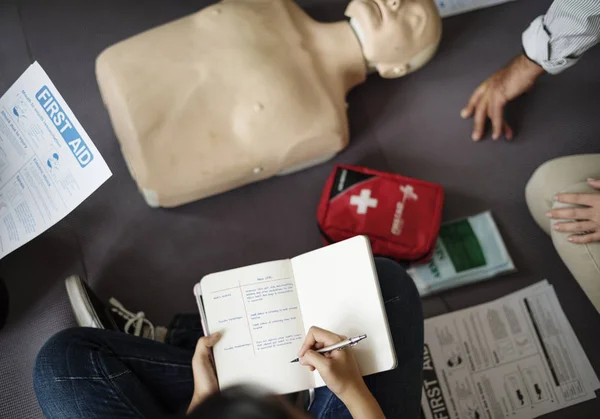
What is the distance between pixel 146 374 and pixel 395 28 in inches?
33.7

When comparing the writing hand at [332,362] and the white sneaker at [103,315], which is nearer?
the writing hand at [332,362]

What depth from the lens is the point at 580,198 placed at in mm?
946

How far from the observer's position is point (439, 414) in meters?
1.07

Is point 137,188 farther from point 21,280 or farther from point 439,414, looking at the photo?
point 439,414

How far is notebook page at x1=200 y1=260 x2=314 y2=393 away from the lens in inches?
32.2

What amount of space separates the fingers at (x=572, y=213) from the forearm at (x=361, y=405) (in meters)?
0.54

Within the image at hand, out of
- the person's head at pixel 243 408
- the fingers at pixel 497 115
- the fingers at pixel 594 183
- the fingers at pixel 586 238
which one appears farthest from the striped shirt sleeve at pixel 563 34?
the person's head at pixel 243 408

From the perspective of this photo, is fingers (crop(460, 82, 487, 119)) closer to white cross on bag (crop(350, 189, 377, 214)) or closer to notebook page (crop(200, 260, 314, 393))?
white cross on bag (crop(350, 189, 377, 214))

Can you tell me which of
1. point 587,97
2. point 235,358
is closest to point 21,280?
point 235,358

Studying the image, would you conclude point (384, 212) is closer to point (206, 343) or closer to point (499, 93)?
point (499, 93)

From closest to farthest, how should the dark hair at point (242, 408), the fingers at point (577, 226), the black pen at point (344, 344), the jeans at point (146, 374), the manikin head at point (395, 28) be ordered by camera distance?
the dark hair at point (242, 408), the black pen at point (344, 344), the jeans at point (146, 374), the fingers at point (577, 226), the manikin head at point (395, 28)

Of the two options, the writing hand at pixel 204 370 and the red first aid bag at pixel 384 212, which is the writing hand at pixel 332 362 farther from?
the red first aid bag at pixel 384 212

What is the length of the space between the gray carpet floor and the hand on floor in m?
0.24

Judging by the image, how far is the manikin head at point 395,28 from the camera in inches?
41.8
